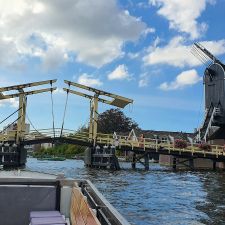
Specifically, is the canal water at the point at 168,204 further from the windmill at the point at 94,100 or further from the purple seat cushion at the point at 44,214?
the windmill at the point at 94,100

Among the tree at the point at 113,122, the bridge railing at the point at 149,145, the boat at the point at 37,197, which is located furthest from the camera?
the tree at the point at 113,122

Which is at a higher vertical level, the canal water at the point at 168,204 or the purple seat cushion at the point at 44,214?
the purple seat cushion at the point at 44,214

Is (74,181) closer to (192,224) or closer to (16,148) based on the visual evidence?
(192,224)

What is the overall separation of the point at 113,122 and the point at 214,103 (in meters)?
47.6

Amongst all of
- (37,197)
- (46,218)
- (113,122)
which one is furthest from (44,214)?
(113,122)

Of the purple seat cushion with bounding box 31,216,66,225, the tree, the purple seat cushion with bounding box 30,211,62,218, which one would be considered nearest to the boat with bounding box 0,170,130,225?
the purple seat cushion with bounding box 30,211,62,218

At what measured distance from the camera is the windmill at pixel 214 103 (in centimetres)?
4891

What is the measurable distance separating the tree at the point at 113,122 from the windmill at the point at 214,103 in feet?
147

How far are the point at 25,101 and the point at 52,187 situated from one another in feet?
111

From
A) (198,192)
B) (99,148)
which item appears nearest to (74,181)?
(198,192)

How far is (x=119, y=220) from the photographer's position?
11.1 ft

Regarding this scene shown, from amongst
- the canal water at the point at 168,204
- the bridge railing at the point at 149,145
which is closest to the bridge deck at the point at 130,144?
the bridge railing at the point at 149,145

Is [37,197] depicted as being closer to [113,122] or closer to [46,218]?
[46,218]

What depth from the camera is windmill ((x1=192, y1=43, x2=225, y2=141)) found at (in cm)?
4891
